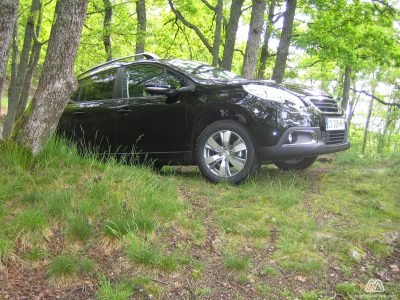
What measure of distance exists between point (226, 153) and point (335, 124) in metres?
1.54

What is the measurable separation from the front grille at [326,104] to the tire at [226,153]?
1.03 meters

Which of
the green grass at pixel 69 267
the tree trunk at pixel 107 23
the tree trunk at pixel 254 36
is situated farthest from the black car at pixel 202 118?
the tree trunk at pixel 107 23

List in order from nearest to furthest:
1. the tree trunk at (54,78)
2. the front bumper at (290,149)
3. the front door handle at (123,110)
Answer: the tree trunk at (54,78) → the front bumper at (290,149) → the front door handle at (123,110)

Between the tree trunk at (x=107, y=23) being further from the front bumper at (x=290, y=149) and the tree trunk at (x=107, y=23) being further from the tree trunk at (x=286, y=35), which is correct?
the front bumper at (x=290, y=149)

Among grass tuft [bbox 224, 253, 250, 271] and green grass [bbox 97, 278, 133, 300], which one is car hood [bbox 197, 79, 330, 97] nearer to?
grass tuft [bbox 224, 253, 250, 271]

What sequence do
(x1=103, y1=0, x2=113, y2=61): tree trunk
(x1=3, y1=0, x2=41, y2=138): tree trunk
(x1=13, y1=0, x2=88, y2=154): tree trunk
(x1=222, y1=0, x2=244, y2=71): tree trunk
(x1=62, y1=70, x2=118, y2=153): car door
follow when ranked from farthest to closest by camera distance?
(x1=103, y1=0, x2=113, y2=61): tree trunk
(x1=222, y1=0, x2=244, y2=71): tree trunk
(x1=3, y1=0, x2=41, y2=138): tree trunk
(x1=62, y1=70, x2=118, y2=153): car door
(x1=13, y1=0, x2=88, y2=154): tree trunk

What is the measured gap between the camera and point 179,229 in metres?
3.78

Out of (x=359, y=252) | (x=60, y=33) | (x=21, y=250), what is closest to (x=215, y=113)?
(x=60, y=33)

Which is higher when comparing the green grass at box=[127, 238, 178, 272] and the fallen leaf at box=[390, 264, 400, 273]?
the fallen leaf at box=[390, 264, 400, 273]

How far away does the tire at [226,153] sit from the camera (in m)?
5.02

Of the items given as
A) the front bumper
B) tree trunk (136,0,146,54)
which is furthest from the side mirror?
tree trunk (136,0,146,54)

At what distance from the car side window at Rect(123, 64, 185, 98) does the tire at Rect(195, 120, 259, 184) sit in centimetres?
92

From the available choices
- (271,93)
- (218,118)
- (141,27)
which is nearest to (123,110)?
(218,118)

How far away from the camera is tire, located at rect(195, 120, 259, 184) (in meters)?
5.02
